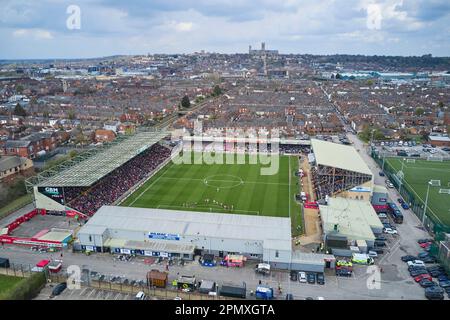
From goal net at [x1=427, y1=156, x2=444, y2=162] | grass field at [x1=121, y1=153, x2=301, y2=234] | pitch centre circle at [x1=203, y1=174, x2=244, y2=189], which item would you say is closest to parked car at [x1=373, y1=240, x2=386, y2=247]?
grass field at [x1=121, y1=153, x2=301, y2=234]

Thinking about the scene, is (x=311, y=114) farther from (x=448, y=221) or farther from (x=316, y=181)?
(x=448, y=221)

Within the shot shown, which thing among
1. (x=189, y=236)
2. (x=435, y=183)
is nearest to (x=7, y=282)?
(x=189, y=236)

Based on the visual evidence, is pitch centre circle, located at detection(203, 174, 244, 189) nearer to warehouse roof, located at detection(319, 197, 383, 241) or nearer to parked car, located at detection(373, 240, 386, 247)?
warehouse roof, located at detection(319, 197, 383, 241)

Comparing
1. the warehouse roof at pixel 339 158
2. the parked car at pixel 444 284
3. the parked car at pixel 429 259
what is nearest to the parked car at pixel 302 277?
the parked car at pixel 444 284

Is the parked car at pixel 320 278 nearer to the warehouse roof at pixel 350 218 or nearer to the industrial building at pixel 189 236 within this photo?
the industrial building at pixel 189 236

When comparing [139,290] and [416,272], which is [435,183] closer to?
[416,272]
